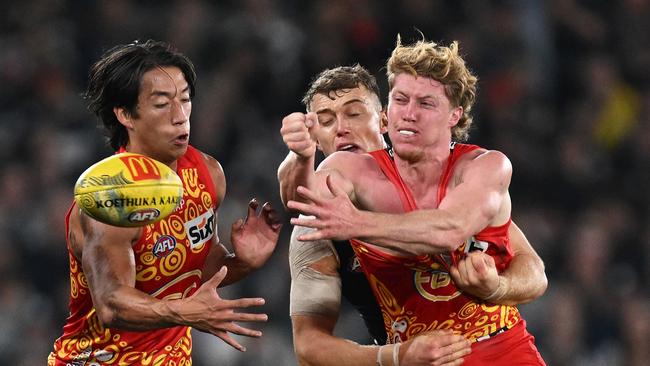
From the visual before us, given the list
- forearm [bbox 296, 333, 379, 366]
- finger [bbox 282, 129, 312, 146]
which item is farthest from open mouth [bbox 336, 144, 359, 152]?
finger [bbox 282, 129, 312, 146]

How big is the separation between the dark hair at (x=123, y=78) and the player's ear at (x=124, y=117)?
1 centimetres

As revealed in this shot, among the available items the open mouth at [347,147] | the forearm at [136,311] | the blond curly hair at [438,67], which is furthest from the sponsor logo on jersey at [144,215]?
the open mouth at [347,147]

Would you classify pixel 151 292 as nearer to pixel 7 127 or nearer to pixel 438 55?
pixel 438 55

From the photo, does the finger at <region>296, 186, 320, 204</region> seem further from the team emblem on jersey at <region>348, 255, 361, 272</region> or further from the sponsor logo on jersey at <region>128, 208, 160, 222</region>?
the team emblem on jersey at <region>348, 255, 361, 272</region>

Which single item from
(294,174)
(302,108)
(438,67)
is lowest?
(294,174)

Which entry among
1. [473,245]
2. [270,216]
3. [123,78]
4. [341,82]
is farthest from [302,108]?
[473,245]

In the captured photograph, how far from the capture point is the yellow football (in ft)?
14.0

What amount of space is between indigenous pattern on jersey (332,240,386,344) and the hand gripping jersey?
1.23 feet

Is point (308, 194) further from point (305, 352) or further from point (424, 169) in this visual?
point (305, 352)

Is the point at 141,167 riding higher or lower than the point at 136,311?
higher

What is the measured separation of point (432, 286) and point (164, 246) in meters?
1.15

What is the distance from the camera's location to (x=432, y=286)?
484 cm

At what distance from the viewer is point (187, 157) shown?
199 inches

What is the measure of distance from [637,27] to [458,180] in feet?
19.5
